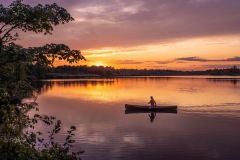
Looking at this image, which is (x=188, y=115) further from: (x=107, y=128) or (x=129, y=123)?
(x=107, y=128)

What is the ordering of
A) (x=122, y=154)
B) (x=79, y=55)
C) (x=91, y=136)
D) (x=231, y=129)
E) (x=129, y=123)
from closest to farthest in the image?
(x=79, y=55), (x=122, y=154), (x=91, y=136), (x=231, y=129), (x=129, y=123)

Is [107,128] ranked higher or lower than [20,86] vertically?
lower

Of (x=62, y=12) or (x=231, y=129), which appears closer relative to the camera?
(x=62, y=12)

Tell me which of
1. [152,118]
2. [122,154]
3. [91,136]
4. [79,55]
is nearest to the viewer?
[79,55]

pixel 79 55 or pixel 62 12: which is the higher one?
pixel 62 12

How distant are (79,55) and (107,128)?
36601mm

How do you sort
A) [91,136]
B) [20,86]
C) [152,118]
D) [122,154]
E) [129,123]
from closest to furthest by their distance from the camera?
[20,86]
[122,154]
[91,136]
[129,123]
[152,118]

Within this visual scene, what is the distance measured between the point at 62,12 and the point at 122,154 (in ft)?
73.8

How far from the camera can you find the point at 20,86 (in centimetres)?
1041

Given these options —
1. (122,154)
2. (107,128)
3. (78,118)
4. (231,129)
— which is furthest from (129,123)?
(122,154)

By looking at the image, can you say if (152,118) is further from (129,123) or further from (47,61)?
(47,61)

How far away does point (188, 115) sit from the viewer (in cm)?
5725

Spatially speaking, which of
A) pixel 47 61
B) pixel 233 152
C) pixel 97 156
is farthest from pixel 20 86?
pixel 233 152

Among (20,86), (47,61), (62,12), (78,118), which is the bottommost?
(78,118)
